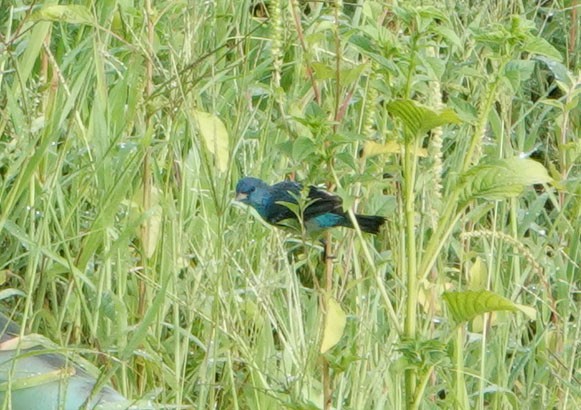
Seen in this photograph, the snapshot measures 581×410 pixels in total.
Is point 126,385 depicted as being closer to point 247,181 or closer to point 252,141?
point 247,181

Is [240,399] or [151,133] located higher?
[151,133]

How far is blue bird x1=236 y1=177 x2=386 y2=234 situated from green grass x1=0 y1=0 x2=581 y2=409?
43mm

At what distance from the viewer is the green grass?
229cm

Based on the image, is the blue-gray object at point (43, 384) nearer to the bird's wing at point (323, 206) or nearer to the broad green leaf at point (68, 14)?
the bird's wing at point (323, 206)

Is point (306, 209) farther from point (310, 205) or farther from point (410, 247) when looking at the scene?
point (410, 247)

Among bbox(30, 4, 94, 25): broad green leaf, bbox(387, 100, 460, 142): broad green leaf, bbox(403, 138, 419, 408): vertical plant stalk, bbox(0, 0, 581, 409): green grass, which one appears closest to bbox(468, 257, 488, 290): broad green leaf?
bbox(0, 0, 581, 409): green grass

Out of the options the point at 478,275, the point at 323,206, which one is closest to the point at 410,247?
the point at 323,206

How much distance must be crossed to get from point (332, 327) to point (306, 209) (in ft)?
0.80

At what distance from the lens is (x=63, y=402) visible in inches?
81.6

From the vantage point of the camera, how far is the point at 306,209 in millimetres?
2496

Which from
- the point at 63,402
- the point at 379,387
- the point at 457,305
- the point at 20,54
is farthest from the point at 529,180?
the point at 20,54

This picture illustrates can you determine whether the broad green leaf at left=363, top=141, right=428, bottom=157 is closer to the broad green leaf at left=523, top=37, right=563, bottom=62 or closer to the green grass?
the green grass

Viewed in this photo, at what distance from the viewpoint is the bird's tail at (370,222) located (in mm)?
2574

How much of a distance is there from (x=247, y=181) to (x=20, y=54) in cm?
86
